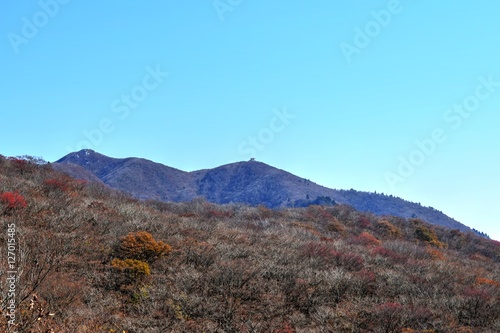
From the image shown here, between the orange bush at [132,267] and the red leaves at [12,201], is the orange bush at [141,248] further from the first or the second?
the red leaves at [12,201]

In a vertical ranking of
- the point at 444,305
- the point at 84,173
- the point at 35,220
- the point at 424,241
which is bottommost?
the point at 444,305

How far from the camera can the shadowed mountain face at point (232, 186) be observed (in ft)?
270

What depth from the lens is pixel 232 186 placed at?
9712 centimetres

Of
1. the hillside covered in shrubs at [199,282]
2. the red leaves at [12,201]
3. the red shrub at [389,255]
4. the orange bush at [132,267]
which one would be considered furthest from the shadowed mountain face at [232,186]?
the orange bush at [132,267]

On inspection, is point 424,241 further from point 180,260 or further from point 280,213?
point 180,260

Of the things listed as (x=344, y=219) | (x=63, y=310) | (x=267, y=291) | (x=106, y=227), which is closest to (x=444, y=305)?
(x=267, y=291)

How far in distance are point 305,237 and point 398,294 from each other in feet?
28.0

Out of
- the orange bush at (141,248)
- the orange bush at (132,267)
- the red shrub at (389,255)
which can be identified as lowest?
the orange bush at (132,267)

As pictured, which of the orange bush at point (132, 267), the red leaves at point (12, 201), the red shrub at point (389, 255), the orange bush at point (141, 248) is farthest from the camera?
the red shrub at point (389, 255)

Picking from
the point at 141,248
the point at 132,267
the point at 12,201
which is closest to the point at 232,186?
the point at 12,201

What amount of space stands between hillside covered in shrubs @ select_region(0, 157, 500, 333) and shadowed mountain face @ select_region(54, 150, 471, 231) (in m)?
60.7

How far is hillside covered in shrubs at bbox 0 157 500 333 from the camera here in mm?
8680

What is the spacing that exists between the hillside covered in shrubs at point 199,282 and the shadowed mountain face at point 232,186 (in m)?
60.7

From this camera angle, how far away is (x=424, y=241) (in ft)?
96.6
